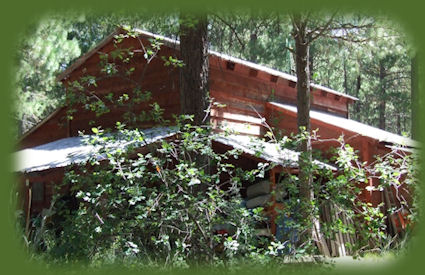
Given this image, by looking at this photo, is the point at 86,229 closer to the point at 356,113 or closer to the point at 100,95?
the point at 100,95

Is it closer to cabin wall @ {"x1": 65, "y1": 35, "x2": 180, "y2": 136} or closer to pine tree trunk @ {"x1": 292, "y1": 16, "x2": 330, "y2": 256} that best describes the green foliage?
pine tree trunk @ {"x1": 292, "y1": 16, "x2": 330, "y2": 256}

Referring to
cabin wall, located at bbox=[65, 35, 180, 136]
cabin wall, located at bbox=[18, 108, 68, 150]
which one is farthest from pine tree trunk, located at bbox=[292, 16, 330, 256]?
cabin wall, located at bbox=[18, 108, 68, 150]

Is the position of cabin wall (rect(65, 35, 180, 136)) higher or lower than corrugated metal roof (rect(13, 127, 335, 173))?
higher

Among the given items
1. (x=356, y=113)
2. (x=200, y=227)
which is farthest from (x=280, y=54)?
(x=200, y=227)

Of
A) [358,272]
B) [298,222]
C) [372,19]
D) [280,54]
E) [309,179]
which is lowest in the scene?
[358,272]

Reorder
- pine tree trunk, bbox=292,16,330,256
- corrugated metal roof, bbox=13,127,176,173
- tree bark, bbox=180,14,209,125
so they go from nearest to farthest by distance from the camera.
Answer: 1. pine tree trunk, bbox=292,16,330,256
2. tree bark, bbox=180,14,209,125
3. corrugated metal roof, bbox=13,127,176,173

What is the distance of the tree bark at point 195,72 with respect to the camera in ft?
23.2

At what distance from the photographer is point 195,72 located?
719cm

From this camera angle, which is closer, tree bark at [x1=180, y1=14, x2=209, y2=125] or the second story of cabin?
tree bark at [x1=180, y1=14, x2=209, y2=125]

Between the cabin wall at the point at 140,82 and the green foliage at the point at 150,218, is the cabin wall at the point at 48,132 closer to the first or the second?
the cabin wall at the point at 140,82

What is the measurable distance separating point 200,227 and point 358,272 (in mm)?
2452

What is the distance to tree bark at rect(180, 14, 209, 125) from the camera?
7074mm

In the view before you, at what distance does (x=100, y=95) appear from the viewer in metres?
13.9

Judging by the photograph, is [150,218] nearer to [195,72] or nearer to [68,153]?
[195,72]
